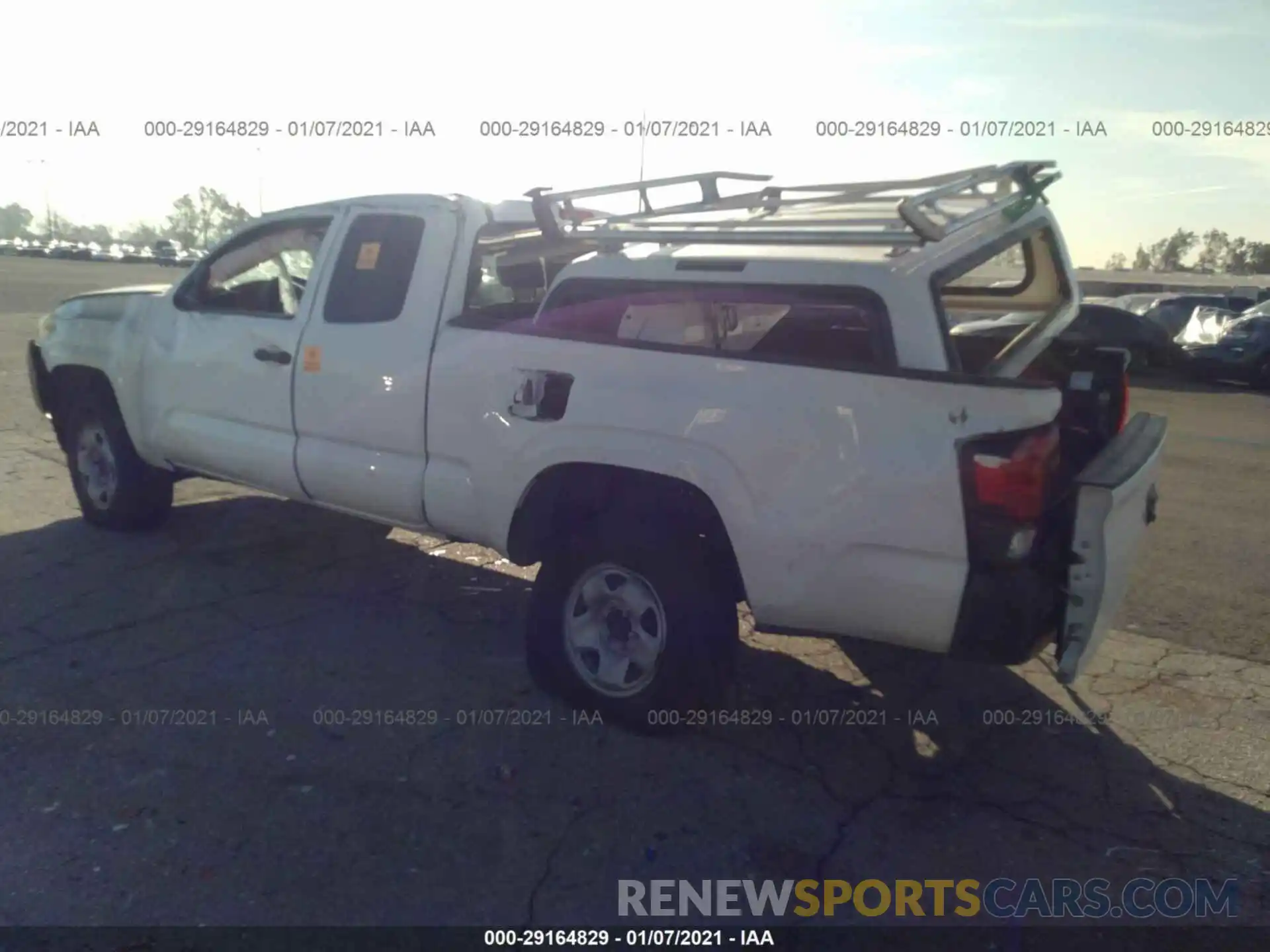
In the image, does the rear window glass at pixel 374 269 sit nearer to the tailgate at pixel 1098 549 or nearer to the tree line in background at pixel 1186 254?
the tailgate at pixel 1098 549

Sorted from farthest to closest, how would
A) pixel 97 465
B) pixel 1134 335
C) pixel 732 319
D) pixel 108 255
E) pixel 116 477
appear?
pixel 108 255
pixel 1134 335
pixel 97 465
pixel 116 477
pixel 732 319

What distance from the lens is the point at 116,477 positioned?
20.2ft

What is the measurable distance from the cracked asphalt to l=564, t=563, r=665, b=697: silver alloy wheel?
0.72ft

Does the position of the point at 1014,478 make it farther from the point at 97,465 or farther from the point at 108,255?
the point at 108,255

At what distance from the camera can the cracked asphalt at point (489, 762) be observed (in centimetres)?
316

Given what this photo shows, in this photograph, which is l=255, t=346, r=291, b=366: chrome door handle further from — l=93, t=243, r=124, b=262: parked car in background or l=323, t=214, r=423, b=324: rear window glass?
l=93, t=243, r=124, b=262: parked car in background

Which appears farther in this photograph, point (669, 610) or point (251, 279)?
point (251, 279)

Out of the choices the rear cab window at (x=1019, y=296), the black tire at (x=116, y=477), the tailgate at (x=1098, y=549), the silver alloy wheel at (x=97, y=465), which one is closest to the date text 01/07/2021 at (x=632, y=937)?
the tailgate at (x=1098, y=549)

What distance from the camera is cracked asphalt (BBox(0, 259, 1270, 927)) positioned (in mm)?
3164

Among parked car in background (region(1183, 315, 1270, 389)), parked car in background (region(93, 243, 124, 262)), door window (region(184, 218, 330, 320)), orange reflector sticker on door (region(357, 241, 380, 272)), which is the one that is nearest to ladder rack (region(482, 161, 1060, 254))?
orange reflector sticker on door (region(357, 241, 380, 272))

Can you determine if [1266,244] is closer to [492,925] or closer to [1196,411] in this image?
[1196,411]

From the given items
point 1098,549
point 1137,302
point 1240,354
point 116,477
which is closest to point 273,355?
point 116,477

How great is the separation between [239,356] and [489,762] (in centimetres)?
271

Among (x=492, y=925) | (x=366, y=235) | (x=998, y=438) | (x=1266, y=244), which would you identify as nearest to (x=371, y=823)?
(x=492, y=925)
